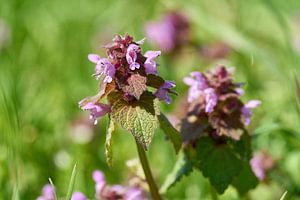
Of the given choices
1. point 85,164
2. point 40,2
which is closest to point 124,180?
point 85,164

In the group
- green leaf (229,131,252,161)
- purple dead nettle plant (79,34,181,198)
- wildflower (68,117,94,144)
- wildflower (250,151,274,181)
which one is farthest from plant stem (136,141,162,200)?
wildflower (68,117,94,144)

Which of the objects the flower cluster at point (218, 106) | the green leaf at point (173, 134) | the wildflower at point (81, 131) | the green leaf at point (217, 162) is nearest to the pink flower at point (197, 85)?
the flower cluster at point (218, 106)

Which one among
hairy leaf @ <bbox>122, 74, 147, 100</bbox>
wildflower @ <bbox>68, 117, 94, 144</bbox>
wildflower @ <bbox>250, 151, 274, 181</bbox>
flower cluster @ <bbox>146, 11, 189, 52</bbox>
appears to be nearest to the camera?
hairy leaf @ <bbox>122, 74, 147, 100</bbox>

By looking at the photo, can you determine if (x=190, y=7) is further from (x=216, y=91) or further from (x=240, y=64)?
(x=216, y=91)

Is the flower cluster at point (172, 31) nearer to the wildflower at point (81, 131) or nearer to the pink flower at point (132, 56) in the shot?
the wildflower at point (81, 131)

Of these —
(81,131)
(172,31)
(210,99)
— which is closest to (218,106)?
(210,99)

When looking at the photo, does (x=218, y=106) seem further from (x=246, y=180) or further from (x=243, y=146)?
(x=246, y=180)

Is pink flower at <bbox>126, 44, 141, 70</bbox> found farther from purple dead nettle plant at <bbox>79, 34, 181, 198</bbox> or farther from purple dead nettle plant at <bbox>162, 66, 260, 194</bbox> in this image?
purple dead nettle plant at <bbox>162, 66, 260, 194</bbox>
